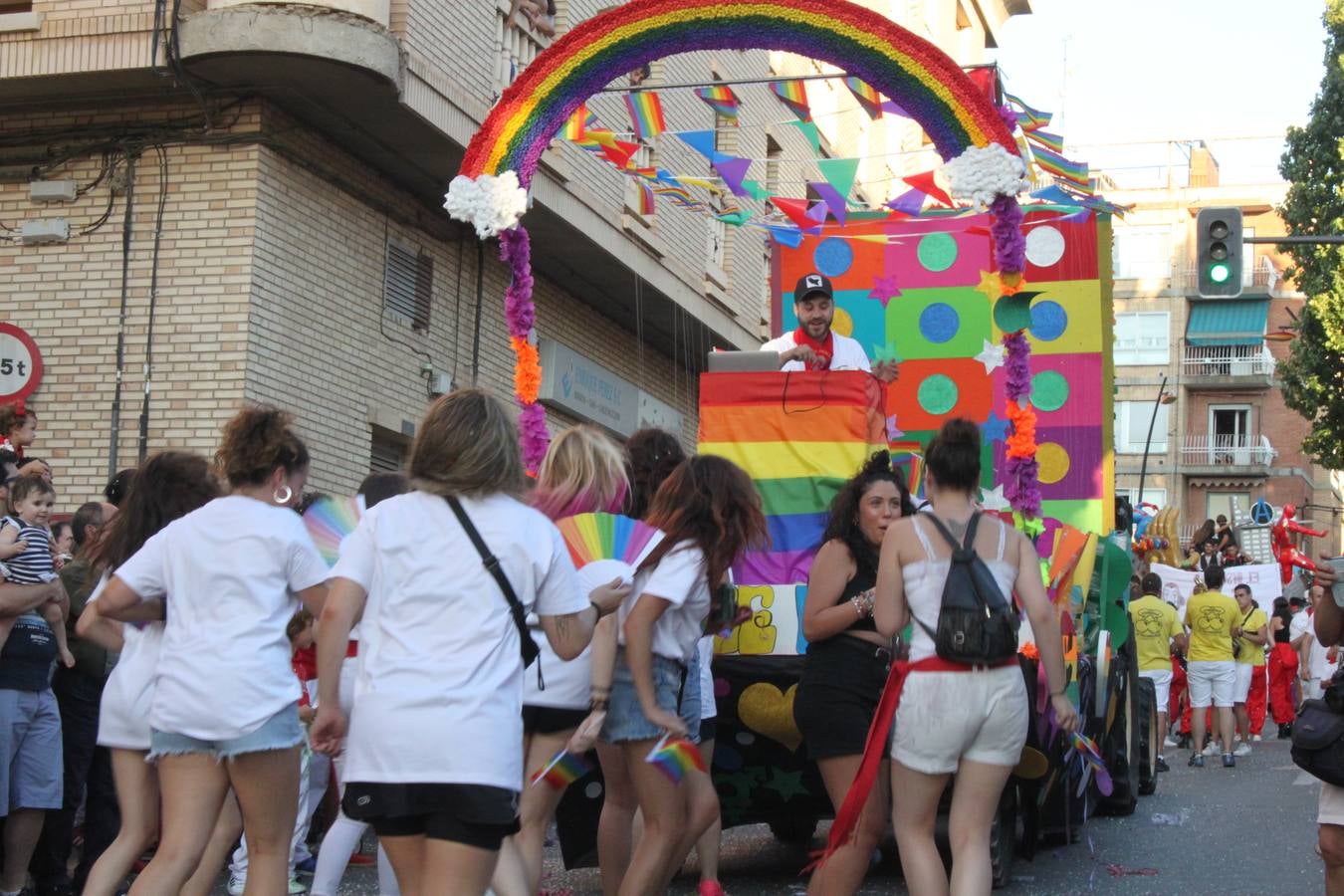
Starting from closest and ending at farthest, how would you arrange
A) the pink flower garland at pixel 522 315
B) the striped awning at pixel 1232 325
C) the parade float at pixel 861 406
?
the parade float at pixel 861 406
the pink flower garland at pixel 522 315
the striped awning at pixel 1232 325

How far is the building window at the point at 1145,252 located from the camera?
232 ft

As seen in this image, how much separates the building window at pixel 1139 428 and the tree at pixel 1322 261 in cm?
3883

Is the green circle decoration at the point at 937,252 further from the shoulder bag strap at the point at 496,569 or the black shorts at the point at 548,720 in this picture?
the shoulder bag strap at the point at 496,569

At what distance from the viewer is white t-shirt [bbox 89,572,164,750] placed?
5953 millimetres

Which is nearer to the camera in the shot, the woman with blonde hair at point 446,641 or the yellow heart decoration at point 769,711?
the woman with blonde hair at point 446,641

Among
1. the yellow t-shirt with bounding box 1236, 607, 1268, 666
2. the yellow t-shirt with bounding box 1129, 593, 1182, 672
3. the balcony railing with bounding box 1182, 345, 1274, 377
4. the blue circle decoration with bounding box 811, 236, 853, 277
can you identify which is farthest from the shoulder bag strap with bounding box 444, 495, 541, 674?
the balcony railing with bounding box 1182, 345, 1274, 377

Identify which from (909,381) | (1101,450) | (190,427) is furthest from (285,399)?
(1101,450)

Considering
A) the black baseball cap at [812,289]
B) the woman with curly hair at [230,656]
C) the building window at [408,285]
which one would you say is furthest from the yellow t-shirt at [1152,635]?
the woman with curly hair at [230,656]

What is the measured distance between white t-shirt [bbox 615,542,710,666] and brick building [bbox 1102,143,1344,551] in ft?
212

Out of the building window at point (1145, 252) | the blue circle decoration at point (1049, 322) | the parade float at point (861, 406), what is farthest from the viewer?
the building window at point (1145, 252)

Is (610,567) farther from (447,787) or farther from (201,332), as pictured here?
(201,332)

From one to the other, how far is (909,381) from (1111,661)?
112 inches

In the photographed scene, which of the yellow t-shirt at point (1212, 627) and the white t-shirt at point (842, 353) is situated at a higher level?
the white t-shirt at point (842, 353)

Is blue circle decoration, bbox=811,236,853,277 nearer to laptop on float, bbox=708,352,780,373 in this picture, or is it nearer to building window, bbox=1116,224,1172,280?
laptop on float, bbox=708,352,780,373
